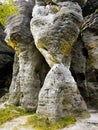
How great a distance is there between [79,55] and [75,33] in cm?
312

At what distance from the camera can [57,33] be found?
512 inches

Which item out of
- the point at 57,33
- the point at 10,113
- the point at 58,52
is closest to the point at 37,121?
the point at 10,113

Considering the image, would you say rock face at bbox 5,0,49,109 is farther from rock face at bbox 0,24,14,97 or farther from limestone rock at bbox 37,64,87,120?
rock face at bbox 0,24,14,97

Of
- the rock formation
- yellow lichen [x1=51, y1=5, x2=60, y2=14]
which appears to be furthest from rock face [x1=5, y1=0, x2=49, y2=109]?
yellow lichen [x1=51, y1=5, x2=60, y2=14]

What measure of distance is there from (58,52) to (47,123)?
349 centimetres

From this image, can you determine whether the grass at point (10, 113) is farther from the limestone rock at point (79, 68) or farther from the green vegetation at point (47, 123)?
the limestone rock at point (79, 68)

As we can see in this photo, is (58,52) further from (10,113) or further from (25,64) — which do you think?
(10,113)

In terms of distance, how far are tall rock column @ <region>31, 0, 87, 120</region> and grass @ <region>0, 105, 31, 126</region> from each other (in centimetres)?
142

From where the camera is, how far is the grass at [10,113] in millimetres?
12492

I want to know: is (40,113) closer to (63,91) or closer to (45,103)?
(45,103)

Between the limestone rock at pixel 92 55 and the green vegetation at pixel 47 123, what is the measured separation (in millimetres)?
4047

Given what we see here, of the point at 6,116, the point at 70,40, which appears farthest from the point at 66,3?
the point at 6,116

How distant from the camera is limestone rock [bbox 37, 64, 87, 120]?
11805 mm

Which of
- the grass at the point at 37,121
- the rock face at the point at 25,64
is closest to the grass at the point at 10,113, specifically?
the grass at the point at 37,121
